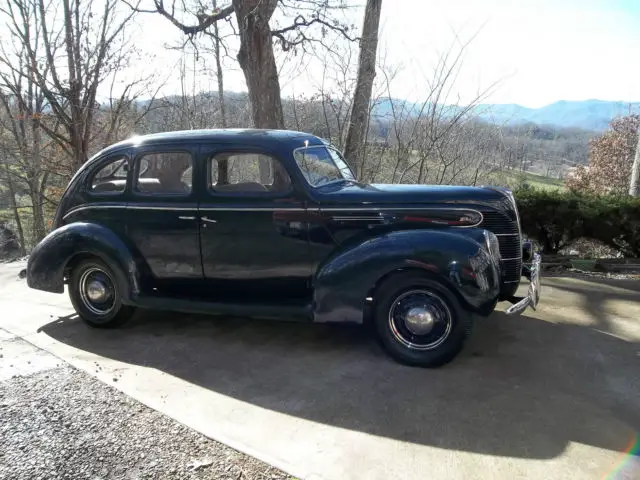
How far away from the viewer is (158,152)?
4.35 meters

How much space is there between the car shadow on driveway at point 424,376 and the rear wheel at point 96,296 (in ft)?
0.42

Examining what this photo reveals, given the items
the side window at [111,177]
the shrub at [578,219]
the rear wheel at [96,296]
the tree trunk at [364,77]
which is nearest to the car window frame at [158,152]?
the side window at [111,177]

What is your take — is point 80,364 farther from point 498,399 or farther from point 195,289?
point 498,399

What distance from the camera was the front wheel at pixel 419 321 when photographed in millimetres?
3447

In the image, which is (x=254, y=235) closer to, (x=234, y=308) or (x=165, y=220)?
(x=234, y=308)

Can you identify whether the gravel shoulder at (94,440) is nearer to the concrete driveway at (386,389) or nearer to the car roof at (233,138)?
the concrete driveway at (386,389)

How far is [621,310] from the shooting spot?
4781mm

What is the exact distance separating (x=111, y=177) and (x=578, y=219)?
610 cm

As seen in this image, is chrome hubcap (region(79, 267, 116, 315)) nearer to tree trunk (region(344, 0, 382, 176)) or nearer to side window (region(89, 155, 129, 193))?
side window (region(89, 155, 129, 193))

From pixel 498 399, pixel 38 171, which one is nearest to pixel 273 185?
pixel 498 399

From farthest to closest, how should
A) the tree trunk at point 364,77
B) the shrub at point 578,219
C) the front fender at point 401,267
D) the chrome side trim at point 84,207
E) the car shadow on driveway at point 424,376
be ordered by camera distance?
1. the tree trunk at point 364,77
2. the shrub at point 578,219
3. the chrome side trim at point 84,207
4. the front fender at point 401,267
5. the car shadow on driveway at point 424,376

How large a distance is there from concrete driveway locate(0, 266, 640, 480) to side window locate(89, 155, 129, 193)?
1356mm

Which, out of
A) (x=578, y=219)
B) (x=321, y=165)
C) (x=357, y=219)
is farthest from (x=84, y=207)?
(x=578, y=219)

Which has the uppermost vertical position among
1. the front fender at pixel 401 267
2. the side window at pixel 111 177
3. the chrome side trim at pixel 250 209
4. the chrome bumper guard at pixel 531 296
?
the side window at pixel 111 177
